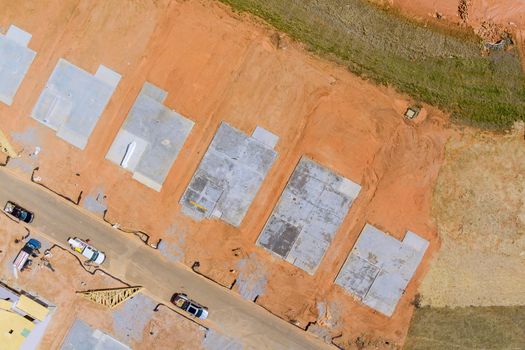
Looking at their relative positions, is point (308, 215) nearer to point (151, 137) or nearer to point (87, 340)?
point (151, 137)

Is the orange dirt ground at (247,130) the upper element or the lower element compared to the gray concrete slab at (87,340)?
upper

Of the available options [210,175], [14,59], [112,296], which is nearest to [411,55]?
[210,175]

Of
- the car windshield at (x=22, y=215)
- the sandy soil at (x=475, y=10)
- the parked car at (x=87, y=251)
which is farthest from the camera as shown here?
the car windshield at (x=22, y=215)

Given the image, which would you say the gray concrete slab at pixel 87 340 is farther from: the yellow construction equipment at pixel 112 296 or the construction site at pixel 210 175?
the yellow construction equipment at pixel 112 296

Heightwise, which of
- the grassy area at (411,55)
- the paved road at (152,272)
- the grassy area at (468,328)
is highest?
the grassy area at (411,55)

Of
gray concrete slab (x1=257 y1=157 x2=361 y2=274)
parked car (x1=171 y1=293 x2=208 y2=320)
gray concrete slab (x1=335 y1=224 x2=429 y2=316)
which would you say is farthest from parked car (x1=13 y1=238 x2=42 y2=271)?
gray concrete slab (x1=335 y1=224 x2=429 y2=316)

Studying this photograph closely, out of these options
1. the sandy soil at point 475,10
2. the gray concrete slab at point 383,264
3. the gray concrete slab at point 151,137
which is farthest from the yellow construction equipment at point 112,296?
the sandy soil at point 475,10

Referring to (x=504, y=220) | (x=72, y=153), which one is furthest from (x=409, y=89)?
(x=72, y=153)
